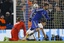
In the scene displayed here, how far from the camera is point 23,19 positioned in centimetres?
1195

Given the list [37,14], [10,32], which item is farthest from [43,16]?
[10,32]

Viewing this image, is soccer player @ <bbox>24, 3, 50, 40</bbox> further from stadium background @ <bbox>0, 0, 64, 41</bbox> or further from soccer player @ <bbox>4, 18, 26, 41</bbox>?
soccer player @ <bbox>4, 18, 26, 41</bbox>

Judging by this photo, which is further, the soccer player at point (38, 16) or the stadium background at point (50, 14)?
the soccer player at point (38, 16)

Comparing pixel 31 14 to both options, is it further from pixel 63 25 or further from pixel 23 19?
pixel 63 25

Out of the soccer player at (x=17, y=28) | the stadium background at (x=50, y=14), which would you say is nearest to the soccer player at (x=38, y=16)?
the stadium background at (x=50, y=14)

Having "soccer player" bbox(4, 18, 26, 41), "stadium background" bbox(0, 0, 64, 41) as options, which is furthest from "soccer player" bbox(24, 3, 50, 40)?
"soccer player" bbox(4, 18, 26, 41)

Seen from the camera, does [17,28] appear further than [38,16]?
No

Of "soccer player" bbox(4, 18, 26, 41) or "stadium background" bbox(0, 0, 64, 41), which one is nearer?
"stadium background" bbox(0, 0, 64, 41)

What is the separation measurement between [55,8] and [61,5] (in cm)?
26

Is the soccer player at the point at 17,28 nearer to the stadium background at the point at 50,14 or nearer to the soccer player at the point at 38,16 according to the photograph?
the stadium background at the point at 50,14

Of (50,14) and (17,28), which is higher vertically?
(50,14)

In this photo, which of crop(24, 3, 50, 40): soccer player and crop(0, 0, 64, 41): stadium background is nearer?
crop(0, 0, 64, 41): stadium background

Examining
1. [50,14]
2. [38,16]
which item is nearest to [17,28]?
[38,16]

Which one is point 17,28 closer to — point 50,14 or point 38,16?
point 38,16
